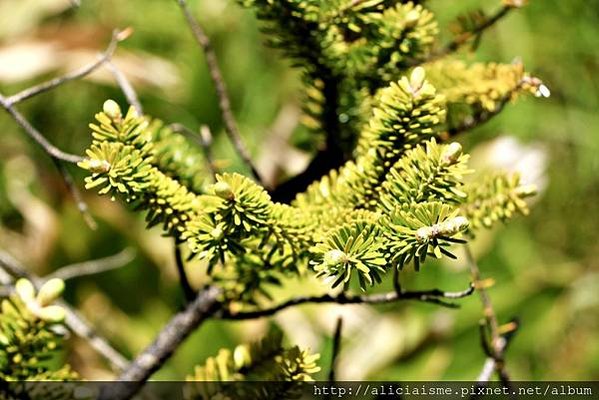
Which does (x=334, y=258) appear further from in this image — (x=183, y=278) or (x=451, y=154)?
(x=183, y=278)

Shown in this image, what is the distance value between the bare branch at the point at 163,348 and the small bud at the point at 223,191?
0.20 metres

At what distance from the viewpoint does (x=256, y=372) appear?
1.94ft

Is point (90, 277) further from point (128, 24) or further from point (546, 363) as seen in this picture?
point (546, 363)

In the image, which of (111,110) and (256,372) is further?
(256,372)

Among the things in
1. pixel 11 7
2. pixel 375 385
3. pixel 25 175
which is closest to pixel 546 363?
pixel 375 385

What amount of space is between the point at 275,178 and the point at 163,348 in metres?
0.93

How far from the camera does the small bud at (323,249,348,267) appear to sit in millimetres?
422

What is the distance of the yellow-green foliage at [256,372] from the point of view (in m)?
0.53

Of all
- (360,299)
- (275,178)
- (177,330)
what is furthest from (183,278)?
(275,178)

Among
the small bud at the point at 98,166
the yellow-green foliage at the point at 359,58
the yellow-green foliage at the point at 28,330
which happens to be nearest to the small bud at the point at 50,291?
the yellow-green foliage at the point at 28,330

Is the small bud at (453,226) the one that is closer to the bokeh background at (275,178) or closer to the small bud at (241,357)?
the small bud at (241,357)

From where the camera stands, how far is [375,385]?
117 centimetres

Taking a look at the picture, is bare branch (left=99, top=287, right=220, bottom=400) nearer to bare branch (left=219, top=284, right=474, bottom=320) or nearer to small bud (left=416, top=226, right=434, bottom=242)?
bare branch (left=219, top=284, right=474, bottom=320)

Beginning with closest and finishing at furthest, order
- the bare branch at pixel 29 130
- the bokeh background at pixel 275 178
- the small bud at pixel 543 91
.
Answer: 1. the small bud at pixel 543 91
2. the bare branch at pixel 29 130
3. the bokeh background at pixel 275 178
